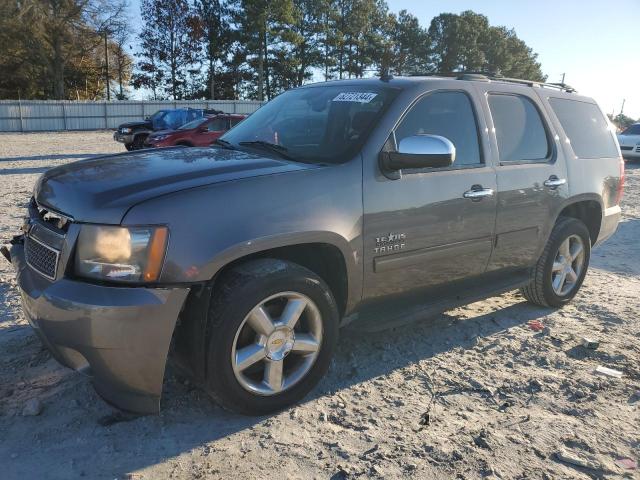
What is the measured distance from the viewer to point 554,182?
4434mm

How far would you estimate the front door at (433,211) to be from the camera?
3342 mm

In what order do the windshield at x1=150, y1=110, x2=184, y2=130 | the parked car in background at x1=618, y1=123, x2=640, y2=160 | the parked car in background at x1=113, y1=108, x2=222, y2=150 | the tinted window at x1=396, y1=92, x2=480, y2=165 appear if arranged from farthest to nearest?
the parked car in background at x1=618, y1=123, x2=640, y2=160 → the windshield at x1=150, y1=110, x2=184, y2=130 → the parked car in background at x1=113, y1=108, x2=222, y2=150 → the tinted window at x1=396, y1=92, x2=480, y2=165

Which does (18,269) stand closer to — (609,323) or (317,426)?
(317,426)

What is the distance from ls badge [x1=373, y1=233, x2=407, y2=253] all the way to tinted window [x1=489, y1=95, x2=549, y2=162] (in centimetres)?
119

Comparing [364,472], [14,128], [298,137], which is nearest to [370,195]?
[298,137]

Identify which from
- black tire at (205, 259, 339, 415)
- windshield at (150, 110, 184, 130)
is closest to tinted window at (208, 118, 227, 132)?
windshield at (150, 110, 184, 130)

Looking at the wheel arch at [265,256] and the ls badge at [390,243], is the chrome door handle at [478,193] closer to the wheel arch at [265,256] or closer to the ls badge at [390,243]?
the ls badge at [390,243]

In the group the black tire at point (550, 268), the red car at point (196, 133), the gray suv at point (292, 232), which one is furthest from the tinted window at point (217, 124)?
the black tire at point (550, 268)

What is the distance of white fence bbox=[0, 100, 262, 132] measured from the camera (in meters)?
32.8

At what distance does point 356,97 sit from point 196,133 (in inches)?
497

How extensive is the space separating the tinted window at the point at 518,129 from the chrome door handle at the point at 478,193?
33cm

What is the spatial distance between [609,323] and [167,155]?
3.74 metres

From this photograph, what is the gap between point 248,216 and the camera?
2.80 metres

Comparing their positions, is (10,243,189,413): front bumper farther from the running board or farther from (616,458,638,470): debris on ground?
(616,458,638,470): debris on ground
